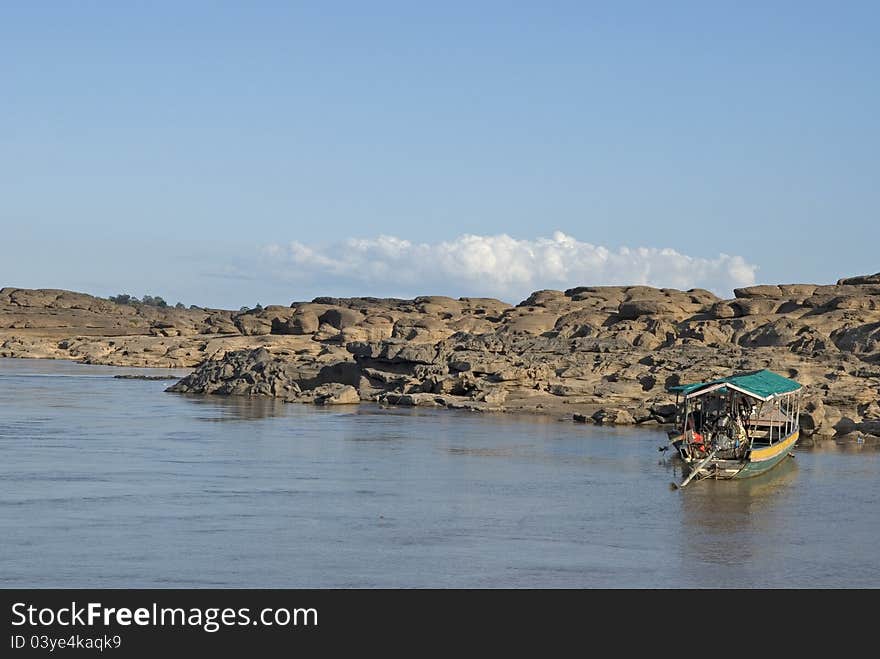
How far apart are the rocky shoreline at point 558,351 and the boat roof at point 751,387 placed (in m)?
4.21

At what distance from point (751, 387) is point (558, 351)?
23138 mm

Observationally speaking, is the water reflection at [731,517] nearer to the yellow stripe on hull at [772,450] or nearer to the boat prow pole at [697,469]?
the boat prow pole at [697,469]

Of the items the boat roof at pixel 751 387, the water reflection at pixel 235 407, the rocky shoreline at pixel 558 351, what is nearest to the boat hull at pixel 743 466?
the boat roof at pixel 751 387

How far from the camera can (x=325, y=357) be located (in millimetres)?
58312

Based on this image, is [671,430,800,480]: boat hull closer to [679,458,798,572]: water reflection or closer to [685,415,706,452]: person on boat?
[679,458,798,572]: water reflection

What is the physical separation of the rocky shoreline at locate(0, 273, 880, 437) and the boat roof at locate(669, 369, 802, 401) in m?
4.21

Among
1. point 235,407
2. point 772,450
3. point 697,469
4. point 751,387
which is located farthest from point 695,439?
point 235,407

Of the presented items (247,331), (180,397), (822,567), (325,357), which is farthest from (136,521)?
(247,331)

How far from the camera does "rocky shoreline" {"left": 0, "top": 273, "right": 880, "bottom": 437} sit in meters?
41.8

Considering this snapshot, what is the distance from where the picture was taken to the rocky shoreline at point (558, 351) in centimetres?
4184

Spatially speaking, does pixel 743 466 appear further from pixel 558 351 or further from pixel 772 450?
pixel 558 351

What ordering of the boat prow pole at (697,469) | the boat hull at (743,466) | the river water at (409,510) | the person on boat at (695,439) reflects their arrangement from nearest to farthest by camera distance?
the river water at (409,510), the boat prow pole at (697,469), the boat hull at (743,466), the person on boat at (695,439)
